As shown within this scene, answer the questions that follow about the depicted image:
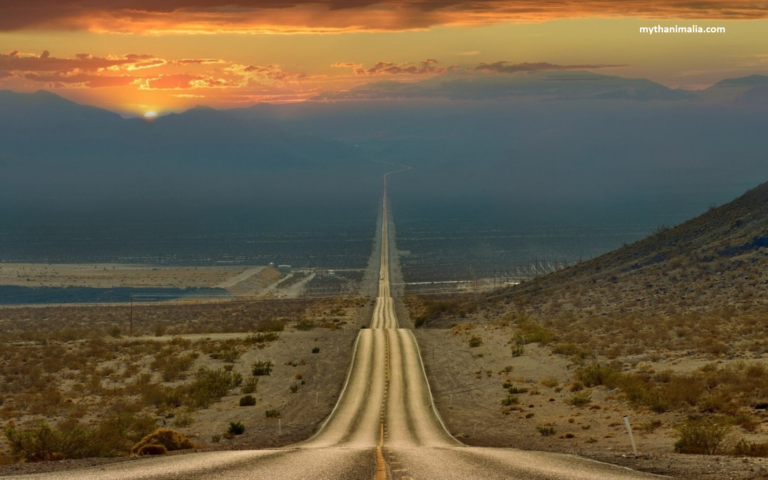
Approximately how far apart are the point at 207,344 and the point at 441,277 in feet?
265

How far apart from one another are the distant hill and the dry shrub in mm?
40448

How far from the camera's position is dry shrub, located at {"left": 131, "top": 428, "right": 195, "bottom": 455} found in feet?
90.1

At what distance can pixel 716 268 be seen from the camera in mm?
68625

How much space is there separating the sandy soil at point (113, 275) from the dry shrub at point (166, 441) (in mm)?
106560

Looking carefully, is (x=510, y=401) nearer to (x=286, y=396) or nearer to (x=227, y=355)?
(x=286, y=396)

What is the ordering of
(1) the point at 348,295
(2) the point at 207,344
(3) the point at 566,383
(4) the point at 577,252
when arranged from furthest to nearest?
1. (4) the point at 577,252
2. (1) the point at 348,295
3. (2) the point at 207,344
4. (3) the point at 566,383

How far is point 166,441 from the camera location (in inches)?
1110

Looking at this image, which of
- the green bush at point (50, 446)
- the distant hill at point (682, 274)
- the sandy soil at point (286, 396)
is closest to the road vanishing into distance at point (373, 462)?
the sandy soil at point (286, 396)

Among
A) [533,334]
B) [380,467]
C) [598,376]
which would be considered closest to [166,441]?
[380,467]

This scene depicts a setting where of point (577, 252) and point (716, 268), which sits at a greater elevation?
point (577, 252)

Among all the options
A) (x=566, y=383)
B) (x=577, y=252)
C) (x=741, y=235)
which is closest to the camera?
(x=566, y=383)

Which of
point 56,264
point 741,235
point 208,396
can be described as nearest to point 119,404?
point 208,396

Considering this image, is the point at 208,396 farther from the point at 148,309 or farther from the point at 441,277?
the point at 441,277

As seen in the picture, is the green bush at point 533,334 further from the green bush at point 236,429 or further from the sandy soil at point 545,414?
the green bush at point 236,429
